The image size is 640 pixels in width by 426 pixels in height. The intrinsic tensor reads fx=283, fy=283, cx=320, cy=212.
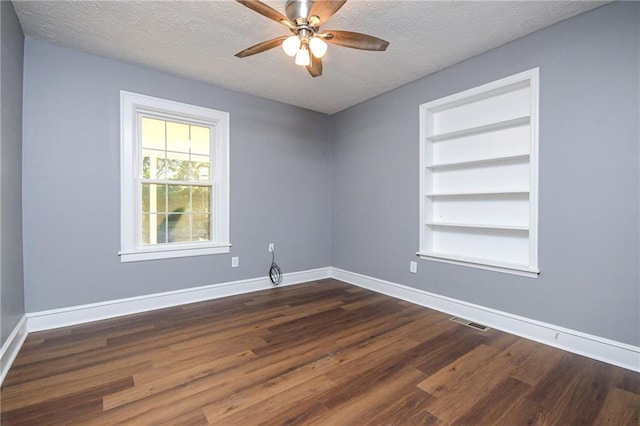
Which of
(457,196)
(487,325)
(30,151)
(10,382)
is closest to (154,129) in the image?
(30,151)

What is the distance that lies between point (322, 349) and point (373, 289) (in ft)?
5.70

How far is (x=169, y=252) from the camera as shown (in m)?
3.19

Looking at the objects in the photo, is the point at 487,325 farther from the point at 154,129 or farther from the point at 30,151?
the point at 30,151

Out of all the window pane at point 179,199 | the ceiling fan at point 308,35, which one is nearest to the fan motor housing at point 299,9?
the ceiling fan at point 308,35

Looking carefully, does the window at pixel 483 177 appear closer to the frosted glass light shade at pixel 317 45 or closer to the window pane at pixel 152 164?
the frosted glass light shade at pixel 317 45

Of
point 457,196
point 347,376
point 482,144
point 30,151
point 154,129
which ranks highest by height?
point 154,129

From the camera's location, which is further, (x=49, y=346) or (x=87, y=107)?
(x=87, y=107)

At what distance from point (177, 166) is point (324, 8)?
8.00ft

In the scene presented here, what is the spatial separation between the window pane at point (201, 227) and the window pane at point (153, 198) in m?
0.37

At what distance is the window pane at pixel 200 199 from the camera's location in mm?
3480

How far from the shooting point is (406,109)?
11.3 feet

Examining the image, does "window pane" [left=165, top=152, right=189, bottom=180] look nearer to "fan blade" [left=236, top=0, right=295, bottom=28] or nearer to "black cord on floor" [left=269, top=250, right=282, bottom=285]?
"black cord on floor" [left=269, top=250, right=282, bottom=285]

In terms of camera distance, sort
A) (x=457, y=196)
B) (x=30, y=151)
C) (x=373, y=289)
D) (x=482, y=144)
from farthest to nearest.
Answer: (x=373, y=289), (x=457, y=196), (x=482, y=144), (x=30, y=151)

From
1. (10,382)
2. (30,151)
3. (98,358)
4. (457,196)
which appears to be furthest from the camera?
(457,196)
